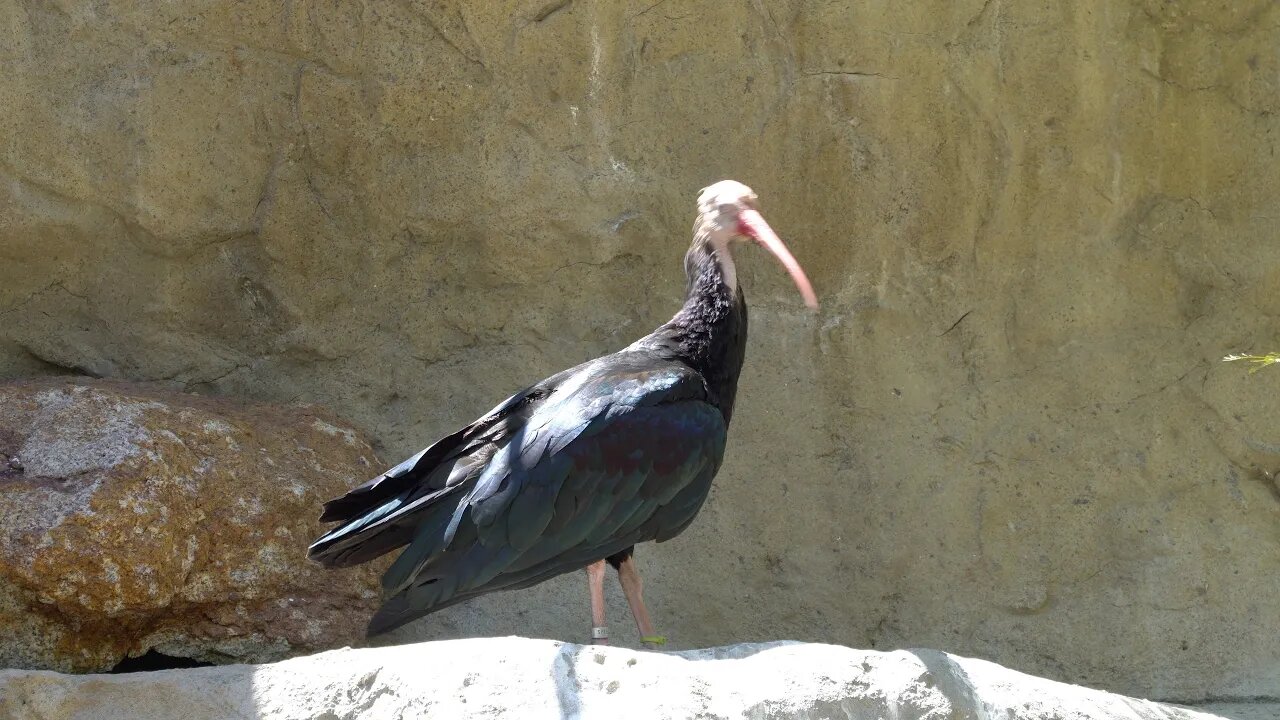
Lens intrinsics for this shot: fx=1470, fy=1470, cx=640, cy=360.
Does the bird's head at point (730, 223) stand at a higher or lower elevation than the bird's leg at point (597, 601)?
higher

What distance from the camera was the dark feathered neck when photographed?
4961 mm

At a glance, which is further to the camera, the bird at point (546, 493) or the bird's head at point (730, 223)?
the bird's head at point (730, 223)

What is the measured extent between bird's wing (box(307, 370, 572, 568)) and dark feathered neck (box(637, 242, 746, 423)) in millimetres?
559

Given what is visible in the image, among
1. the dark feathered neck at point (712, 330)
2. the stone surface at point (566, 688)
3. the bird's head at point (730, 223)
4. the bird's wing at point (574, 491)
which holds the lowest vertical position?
the stone surface at point (566, 688)

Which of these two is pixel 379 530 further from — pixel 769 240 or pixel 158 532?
pixel 769 240

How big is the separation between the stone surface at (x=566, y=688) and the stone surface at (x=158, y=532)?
0.80 meters

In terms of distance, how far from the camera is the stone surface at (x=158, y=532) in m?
4.34

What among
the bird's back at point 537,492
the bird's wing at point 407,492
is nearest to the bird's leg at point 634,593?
the bird's back at point 537,492

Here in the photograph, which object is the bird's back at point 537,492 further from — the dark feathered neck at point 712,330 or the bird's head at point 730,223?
the bird's head at point 730,223

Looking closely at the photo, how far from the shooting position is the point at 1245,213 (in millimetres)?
5562

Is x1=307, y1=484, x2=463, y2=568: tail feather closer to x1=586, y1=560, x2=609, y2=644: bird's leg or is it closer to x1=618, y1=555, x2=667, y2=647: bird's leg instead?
x1=586, y1=560, x2=609, y2=644: bird's leg

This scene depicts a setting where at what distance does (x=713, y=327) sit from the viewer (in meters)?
5.02

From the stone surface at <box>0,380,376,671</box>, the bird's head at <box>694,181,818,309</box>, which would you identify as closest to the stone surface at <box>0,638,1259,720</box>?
the stone surface at <box>0,380,376,671</box>

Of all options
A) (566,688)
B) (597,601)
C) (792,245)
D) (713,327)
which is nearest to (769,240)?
(713,327)
